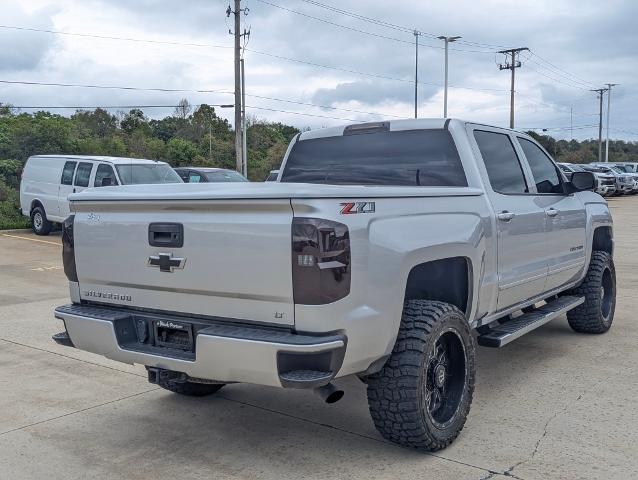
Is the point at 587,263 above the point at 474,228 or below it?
below

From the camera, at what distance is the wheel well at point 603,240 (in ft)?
23.4

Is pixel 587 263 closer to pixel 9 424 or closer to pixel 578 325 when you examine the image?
pixel 578 325

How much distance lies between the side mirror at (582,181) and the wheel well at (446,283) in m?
2.13

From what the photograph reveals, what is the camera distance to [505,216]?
15.8ft

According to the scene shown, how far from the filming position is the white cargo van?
14477mm

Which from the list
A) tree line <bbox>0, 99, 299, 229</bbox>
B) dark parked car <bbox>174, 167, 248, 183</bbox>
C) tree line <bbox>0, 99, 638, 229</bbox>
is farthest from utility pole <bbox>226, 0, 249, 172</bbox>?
dark parked car <bbox>174, 167, 248, 183</bbox>

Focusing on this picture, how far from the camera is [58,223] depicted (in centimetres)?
1716

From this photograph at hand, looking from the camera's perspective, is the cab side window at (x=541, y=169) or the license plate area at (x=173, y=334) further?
the cab side window at (x=541, y=169)

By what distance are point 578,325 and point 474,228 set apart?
304cm

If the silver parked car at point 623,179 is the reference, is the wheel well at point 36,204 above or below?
below

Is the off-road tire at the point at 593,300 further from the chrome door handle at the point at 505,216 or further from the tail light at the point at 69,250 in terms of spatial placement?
the tail light at the point at 69,250

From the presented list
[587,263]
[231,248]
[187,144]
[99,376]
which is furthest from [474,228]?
[187,144]

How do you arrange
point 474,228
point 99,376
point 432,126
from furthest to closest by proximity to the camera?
point 99,376
point 432,126
point 474,228

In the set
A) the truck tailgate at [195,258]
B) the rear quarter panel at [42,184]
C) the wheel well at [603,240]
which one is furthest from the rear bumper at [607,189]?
the truck tailgate at [195,258]
